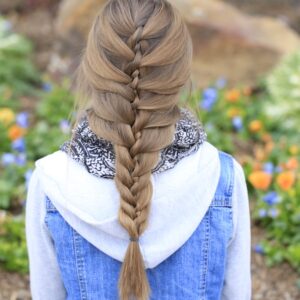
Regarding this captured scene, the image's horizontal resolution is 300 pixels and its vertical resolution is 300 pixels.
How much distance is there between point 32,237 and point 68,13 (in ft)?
12.9

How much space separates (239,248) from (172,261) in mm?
214

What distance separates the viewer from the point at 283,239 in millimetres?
3299

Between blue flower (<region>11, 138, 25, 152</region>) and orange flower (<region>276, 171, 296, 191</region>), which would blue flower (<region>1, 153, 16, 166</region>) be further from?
orange flower (<region>276, 171, 296, 191</region>)

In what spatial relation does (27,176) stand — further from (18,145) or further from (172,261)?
(172,261)

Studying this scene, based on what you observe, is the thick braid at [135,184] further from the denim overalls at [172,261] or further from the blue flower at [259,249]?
the blue flower at [259,249]

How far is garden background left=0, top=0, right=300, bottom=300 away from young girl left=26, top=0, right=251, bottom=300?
0.98 metres

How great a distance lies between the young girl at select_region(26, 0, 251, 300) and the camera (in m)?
1.54

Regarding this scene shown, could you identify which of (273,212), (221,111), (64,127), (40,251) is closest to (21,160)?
(64,127)

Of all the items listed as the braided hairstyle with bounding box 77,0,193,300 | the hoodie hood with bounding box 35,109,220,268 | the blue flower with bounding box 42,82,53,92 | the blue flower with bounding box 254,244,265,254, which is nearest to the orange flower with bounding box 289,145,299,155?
the blue flower with bounding box 254,244,265,254

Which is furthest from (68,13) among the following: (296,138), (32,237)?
(32,237)

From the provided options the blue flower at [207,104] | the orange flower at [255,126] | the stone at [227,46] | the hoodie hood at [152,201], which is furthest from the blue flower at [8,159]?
the hoodie hood at [152,201]

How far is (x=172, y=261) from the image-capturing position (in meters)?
1.76

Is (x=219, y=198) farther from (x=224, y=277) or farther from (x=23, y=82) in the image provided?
(x=23, y=82)

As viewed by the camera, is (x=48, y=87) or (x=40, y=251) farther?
(x=48, y=87)
